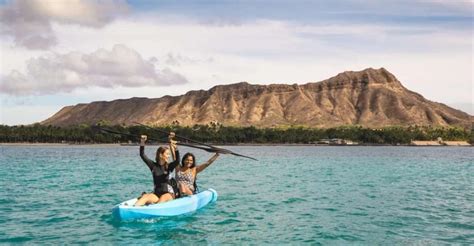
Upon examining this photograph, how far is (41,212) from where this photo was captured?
2206cm

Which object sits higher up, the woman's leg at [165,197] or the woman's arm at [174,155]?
the woman's arm at [174,155]

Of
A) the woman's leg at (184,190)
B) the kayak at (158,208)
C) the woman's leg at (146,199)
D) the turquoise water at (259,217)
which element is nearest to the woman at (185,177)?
the woman's leg at (184,190)

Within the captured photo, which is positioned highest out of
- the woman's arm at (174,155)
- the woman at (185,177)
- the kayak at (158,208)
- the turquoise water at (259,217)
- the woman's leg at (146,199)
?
the woman's arm at (174,155)

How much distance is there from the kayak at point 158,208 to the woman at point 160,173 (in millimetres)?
315

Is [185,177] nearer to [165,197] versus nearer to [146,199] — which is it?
[165,197]

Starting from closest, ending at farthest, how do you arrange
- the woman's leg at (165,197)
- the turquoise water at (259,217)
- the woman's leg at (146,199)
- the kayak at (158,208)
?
the turquoise water at (259,217), the kayak at (158,208), the woman's leg at (146,199), the woman's leg at (165,197)

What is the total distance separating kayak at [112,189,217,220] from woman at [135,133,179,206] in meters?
0.32

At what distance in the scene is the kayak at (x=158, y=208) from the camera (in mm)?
18688

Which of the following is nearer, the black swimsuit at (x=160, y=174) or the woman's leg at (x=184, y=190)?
the black swimsuit at (x=160, y=174)

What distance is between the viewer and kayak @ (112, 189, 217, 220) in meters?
18.7

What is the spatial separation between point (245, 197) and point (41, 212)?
1022 centimetres

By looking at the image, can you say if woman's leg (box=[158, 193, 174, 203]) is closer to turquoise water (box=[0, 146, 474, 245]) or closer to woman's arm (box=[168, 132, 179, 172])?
turquoise water (box=[0, 146, 474, 245])

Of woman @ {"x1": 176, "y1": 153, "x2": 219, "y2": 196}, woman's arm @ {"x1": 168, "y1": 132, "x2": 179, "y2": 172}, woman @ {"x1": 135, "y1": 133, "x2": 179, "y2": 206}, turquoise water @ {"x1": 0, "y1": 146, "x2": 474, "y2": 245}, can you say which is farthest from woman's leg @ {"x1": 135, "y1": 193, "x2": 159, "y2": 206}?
woman @ {"x1": 176, "y1": 153, "x2": 219, "y2": 196}

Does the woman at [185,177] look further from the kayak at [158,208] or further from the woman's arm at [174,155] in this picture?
the woman's arm at [174,155]
